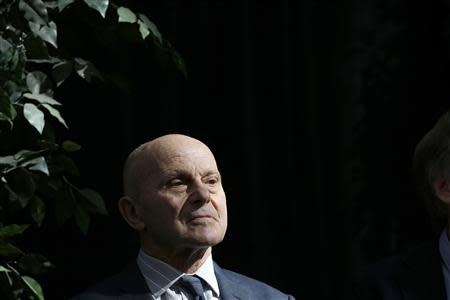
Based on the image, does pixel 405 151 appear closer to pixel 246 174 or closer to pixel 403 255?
pixel 246 174

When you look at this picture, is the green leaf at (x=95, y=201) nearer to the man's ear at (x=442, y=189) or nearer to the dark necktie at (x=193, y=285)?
the dark necktie at (x=193, y=285)

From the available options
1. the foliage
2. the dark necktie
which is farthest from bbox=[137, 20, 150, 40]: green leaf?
the dark necktie

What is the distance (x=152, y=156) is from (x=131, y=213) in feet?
0.56

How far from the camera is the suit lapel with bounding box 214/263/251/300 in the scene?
134 inches

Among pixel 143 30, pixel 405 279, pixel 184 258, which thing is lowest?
pixel 405 279

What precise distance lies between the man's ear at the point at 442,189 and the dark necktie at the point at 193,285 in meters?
0.69

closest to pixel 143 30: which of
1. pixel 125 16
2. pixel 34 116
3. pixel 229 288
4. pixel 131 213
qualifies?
pixel 125 16

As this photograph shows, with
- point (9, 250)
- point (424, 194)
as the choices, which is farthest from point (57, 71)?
point (424, 194)

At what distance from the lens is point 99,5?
12.3 ft

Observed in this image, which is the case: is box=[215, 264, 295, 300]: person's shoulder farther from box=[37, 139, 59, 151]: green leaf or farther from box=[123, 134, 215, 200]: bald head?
box=[37, 139, 59, 151]: green leaf

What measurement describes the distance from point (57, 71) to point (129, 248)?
2.57 ft

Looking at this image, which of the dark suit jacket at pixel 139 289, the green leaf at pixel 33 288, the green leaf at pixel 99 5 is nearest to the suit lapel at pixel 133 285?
the dark suit jacket at pixel 139 289

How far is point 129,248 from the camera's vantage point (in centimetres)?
440

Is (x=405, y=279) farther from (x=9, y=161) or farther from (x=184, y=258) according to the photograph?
(x=9, y=161)
